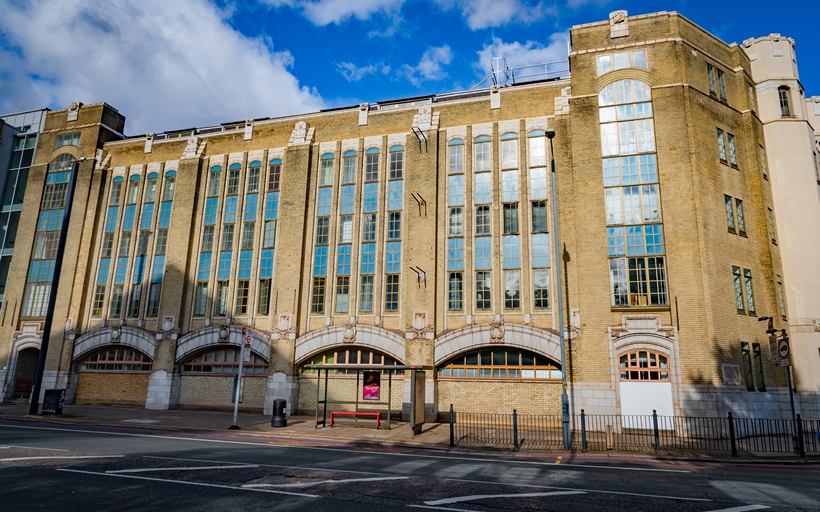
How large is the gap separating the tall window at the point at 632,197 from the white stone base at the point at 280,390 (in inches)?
674

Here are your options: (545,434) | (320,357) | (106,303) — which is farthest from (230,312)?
(545,434)

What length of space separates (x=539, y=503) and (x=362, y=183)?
75.5 feet

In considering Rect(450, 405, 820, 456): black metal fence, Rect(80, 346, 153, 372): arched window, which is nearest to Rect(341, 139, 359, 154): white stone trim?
Rect(450, 405, 820, 456): black metal fence

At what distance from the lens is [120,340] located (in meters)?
31.4

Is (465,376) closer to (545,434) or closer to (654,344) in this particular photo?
(545,434)

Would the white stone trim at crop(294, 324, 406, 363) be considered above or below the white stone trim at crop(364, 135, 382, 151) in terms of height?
below

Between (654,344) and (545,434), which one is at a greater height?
(654,344)

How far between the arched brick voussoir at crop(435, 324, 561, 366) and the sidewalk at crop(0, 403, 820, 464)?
369cm

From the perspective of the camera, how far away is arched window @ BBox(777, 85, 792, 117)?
92.5 feet

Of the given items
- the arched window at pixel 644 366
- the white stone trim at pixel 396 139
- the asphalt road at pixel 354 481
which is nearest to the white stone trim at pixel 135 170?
the white stone trim at pixel 396 139

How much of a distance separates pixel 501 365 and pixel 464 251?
616 cm

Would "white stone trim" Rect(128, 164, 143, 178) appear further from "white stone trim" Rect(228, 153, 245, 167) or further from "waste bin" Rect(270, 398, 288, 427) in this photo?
"waste bin" Rect(270, 398, 288, 427)

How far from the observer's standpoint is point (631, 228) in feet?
79.4

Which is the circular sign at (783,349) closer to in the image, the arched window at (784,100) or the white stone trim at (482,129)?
the white stone trim at (482,129)
